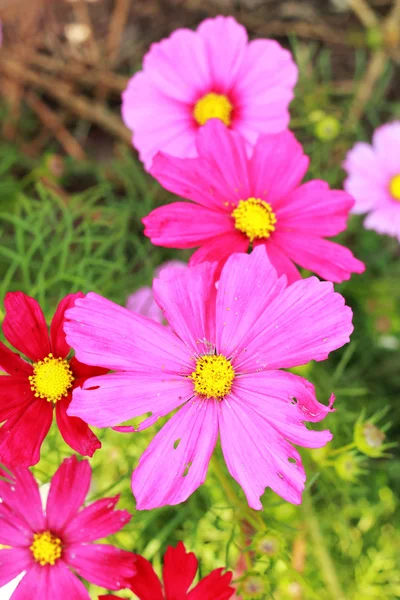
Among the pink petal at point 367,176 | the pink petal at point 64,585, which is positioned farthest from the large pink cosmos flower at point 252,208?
the pink petal at point 367,176

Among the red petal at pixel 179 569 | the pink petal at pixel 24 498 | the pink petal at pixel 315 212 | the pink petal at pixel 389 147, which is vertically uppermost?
the pink petal at pixel 389 147

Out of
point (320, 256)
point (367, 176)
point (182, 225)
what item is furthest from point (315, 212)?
point (367, 176)

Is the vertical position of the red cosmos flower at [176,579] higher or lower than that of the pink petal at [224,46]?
lower

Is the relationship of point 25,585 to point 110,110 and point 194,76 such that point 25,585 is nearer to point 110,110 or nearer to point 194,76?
point 194,76

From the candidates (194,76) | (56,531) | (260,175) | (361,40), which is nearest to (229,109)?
(194,76)

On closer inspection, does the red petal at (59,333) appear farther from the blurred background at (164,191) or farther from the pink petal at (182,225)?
the blurred background at (164,191)

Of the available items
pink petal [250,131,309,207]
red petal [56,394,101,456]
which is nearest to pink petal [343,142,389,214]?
pink petal [250,131,309,207]
